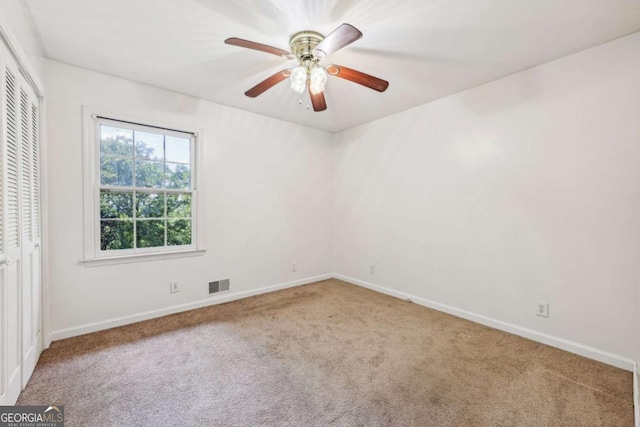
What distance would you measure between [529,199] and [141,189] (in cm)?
375

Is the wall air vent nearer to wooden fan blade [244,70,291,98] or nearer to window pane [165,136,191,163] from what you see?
window pane [165,136,191,163]

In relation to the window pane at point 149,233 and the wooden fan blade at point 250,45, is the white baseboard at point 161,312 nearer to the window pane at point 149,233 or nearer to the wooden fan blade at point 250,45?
the window pane at point 149,233

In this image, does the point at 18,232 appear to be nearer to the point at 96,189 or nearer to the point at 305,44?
the point at 96,189

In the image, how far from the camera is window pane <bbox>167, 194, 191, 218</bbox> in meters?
3.14

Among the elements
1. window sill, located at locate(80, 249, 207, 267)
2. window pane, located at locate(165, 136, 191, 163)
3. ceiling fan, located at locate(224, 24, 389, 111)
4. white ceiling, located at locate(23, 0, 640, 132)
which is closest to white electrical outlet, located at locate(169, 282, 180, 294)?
window sill, located at locate(80, 249, 207, 267)

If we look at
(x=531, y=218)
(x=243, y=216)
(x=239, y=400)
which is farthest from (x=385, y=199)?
(x=239, y=400)

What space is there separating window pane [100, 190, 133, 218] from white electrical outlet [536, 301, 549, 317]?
397 cm

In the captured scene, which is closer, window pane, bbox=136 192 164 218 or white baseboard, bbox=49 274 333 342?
white baseboard, bbox=49 274 333 342

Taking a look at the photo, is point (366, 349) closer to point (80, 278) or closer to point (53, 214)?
point (80, 278)

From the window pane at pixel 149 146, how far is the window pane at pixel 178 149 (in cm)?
7

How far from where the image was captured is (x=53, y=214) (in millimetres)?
2453

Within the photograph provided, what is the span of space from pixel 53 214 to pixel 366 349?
292 cm

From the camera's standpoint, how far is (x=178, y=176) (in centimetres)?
319

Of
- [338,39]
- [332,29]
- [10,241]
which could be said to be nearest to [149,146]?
[10,241]
